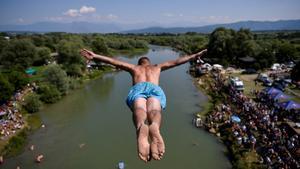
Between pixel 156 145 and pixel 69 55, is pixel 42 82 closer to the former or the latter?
pixel 69 55

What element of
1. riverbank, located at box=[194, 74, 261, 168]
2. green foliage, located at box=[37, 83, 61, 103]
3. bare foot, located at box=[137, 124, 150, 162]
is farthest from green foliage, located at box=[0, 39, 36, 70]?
bare foot, located at box=[137, 124, 150, 162]

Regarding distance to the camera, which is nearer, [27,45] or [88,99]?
[88,99]

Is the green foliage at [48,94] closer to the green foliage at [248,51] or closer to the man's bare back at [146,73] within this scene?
the green foliage at [248,51]

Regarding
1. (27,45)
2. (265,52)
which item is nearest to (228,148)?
(265,52)

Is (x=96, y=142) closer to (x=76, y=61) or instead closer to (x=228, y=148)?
(x=228, y=148)

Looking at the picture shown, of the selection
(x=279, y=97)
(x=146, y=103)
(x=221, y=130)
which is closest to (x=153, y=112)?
(x=146, y=103)

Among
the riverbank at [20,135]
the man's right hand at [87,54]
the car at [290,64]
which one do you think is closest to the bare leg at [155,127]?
the man's right hand at [87,54]
